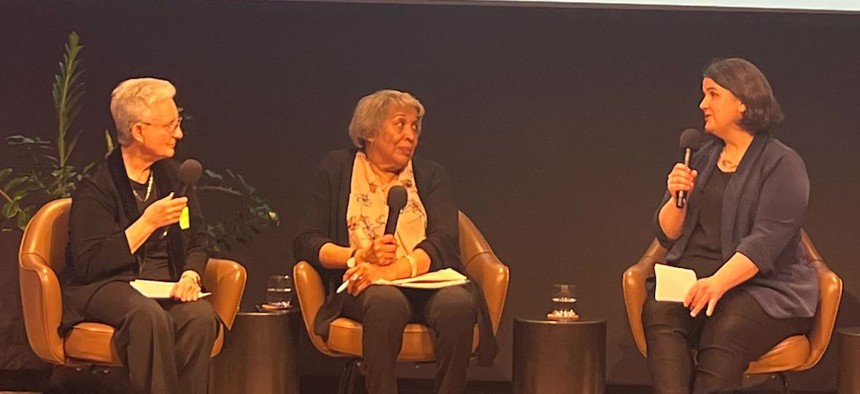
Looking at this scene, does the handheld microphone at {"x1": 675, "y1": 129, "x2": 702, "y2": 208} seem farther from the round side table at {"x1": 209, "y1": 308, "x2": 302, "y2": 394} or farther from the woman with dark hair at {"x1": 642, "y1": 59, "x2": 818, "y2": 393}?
the round side table at {"x1": 209, "y1": 308, "x2": 302, "y2": 394}

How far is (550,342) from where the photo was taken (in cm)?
397

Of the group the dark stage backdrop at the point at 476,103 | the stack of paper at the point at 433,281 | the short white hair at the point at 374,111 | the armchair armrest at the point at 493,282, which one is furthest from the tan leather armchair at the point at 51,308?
the dark stage backdrop at the point at 476,103

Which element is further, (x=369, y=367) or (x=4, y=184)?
(x=4, y=184)

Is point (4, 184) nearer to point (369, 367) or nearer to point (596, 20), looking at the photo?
point (369, 367)

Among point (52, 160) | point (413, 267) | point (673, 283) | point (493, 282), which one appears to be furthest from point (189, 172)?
point (673, 283)

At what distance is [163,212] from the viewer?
3613 millimetres

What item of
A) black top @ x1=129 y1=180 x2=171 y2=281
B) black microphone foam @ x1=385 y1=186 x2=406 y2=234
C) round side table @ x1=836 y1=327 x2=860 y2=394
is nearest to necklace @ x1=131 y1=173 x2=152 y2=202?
black top @ x1=129 y1=180 x2=171 y2=281

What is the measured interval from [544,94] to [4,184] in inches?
89.1

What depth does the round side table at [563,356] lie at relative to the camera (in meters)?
3.96

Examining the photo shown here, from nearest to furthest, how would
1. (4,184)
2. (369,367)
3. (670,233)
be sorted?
(369,367), (670,233), (4,184)

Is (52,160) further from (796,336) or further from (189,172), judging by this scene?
(796,336)

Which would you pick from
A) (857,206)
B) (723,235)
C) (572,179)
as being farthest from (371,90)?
(857,206)

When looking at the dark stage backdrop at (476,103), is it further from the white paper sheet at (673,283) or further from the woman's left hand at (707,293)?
the woman's left hand at (707,293)

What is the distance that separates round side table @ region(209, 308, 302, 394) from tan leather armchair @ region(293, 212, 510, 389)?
0.53ft
